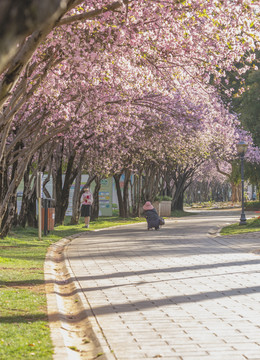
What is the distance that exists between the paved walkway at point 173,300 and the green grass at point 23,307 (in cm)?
58

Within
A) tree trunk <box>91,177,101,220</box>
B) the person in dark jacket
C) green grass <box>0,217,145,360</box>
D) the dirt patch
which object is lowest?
the dirt patch

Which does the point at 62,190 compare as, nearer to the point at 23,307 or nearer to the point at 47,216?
the point at 47,216

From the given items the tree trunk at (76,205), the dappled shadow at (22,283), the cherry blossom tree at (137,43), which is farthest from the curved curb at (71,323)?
the tree trunk at (76,205)

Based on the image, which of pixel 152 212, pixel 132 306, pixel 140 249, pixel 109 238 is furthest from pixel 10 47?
pixel 152 212

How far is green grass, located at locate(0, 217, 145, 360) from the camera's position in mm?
5805

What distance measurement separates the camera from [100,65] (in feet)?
46.1

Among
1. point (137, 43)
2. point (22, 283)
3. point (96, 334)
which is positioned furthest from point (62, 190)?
point (96, 334)

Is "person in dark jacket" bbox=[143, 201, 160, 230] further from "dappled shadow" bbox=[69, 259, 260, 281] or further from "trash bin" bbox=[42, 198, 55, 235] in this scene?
"dappled shadow" bbox=[69, 259, 260, 281]

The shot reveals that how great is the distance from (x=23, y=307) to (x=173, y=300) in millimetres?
1952

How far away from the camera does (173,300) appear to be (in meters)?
8.90

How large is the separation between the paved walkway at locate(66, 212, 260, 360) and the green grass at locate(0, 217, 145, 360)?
1.92 feet

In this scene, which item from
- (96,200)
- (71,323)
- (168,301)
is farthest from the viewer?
(96,200)

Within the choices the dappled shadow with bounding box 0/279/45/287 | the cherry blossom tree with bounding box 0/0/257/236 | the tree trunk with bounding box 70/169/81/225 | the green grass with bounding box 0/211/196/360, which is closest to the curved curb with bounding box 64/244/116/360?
the green grass with bounding box 0/211/196/360

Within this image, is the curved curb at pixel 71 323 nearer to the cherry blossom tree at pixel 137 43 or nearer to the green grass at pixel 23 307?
the green grass at pixel 23 307
